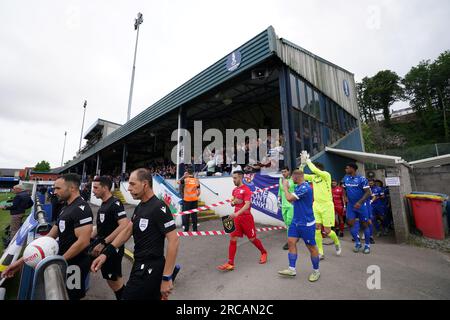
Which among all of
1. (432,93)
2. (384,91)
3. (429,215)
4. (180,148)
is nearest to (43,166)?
(180,148)

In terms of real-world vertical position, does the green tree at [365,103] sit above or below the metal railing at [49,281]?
above

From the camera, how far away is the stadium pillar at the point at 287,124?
25.7ft

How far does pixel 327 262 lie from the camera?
4367 mm

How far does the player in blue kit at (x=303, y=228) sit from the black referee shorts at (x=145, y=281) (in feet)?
7.72

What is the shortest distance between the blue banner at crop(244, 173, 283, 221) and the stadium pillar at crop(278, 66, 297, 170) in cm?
87

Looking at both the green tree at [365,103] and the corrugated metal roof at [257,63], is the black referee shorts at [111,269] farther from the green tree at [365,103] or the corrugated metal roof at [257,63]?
the green tree at [365,103]

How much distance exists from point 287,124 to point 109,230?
6.61 m

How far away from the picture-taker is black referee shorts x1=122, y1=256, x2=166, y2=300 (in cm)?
206

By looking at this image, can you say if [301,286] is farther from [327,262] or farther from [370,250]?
[370,250]

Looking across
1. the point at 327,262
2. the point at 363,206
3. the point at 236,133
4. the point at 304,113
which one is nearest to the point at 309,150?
the point at 304,113

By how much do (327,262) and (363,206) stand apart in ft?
5.91

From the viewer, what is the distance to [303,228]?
12.0 ft

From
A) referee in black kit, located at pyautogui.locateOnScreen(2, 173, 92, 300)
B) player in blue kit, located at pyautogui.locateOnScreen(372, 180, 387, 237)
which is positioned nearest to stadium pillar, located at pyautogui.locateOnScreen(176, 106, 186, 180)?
player in blue kit, located at pyautogui.locateOnScreen(372, 180, 387, 237)

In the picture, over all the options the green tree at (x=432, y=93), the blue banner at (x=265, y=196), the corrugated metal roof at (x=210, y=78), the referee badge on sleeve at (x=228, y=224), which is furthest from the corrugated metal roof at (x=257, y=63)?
the green tree at (x=432, y=93)
